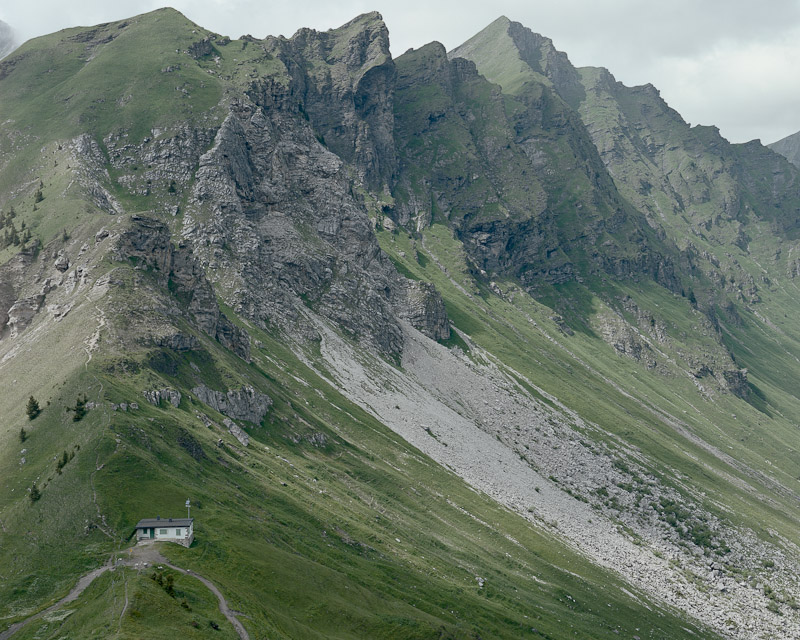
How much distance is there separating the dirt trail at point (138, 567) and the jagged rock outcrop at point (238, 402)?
6780cm

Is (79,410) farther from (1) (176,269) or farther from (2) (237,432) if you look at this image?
(1) (176,269)

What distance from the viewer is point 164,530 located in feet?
273

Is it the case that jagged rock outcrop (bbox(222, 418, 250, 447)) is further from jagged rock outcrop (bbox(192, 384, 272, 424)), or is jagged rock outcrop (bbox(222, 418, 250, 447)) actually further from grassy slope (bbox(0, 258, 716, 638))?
jagged rock outcrop (bbox(192, 384, 272, 424))

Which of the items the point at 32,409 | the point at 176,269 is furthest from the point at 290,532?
the point at 176,269

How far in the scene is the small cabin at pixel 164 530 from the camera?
8269cm

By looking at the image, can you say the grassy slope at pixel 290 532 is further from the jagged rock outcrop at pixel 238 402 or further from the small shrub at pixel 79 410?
the jagged rock outcrop at pixel 238 402

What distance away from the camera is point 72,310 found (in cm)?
15138

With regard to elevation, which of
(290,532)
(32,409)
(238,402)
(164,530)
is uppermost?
(164,530)

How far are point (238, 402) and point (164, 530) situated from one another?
72.3 m

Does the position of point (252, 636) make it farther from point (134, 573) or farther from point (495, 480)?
point (495, 480)

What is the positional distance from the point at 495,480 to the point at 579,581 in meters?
45.8

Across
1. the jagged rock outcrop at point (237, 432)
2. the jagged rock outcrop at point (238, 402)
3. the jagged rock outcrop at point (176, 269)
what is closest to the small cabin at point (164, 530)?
the jagged rock outcrop at point (237, 432)

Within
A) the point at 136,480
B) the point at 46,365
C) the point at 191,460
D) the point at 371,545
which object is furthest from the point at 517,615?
the point at 46,365

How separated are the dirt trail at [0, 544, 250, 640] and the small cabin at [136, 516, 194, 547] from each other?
2.06m
